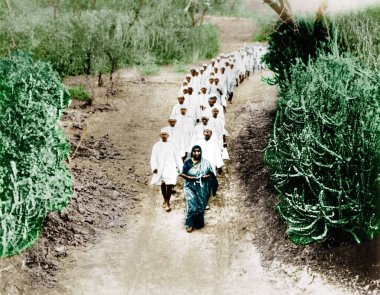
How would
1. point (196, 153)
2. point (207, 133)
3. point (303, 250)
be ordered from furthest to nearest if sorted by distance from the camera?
point (207, 133) → point (196, 153) → point (303, 250)

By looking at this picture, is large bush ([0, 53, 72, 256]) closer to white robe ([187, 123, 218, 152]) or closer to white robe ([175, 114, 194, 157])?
white robe ([187, 123, 218, 152])

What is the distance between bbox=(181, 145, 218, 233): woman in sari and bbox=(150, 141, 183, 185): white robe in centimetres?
76

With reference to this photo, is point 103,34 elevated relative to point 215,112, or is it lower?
elevated

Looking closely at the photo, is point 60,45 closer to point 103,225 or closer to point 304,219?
point 103,225

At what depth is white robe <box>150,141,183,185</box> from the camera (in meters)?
8.53

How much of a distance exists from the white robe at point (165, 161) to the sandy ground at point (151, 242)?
613 millimetres

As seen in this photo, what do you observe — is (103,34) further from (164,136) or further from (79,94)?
(164,136)

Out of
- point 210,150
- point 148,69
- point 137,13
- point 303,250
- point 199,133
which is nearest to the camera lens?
point 303,250

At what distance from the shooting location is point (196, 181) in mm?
7781

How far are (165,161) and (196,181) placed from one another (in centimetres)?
98

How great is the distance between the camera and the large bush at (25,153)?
6484 mm

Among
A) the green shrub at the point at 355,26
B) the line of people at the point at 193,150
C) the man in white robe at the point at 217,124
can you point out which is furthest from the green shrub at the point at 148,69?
the man in white robe at the point at 217,124

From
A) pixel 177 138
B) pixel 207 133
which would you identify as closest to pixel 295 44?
pixel 177 138

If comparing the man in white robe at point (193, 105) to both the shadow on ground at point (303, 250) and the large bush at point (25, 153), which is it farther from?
the large bush at point (25, 153)
